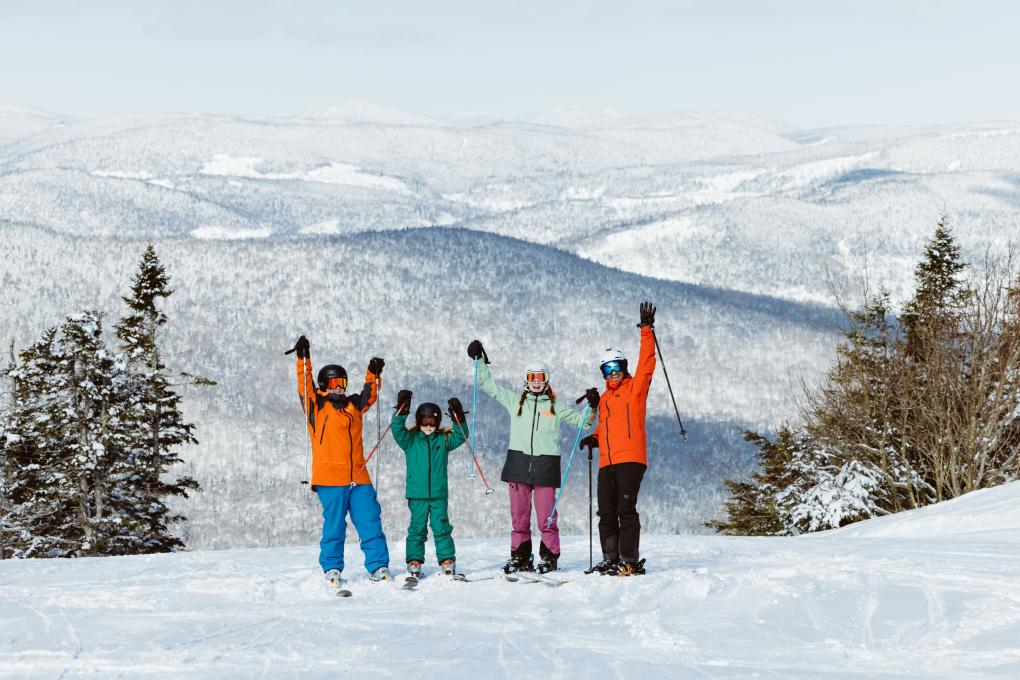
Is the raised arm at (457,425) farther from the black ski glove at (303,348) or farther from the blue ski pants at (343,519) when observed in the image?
the black ski glove at (303,348)

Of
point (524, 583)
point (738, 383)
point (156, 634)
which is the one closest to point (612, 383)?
point (524, 583)

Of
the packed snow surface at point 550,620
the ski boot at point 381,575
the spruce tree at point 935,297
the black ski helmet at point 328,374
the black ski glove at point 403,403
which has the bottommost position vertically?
the packed snow surface at point 550,620

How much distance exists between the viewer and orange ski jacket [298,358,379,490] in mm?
8008

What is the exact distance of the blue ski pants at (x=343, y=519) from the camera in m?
8.06

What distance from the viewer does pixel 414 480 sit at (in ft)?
27.5

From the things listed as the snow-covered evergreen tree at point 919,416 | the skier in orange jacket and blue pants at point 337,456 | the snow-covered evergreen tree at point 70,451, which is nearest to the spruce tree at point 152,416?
the snow-covered evergreen tree at point 70,451

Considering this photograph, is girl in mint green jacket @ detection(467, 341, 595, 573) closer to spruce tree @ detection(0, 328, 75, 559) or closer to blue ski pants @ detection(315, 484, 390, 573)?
blue ski pants @ detection(315, 484, 390, 573)

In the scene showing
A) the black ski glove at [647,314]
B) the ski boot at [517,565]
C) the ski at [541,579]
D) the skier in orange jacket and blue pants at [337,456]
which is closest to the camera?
the black ski glove at [647,314]

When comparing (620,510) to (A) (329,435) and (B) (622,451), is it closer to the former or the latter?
(B) (622,451)

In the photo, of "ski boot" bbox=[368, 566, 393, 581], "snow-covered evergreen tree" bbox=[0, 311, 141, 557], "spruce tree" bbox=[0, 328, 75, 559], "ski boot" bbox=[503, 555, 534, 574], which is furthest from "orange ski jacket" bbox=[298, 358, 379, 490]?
"spruce tree" bbox=[0, 328, 75, 559]

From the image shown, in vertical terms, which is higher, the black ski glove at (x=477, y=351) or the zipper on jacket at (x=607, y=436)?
the black ski glove at (x=477, y=351)

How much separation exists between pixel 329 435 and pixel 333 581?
1.12 m

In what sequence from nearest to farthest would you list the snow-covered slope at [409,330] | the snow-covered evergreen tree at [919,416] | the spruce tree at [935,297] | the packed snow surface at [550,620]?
1. the packed snow surface at [550,620]
2. the snow-covered evergreen tree at [919,416]
3. the spruce tree at [935,297]
4. the snow-covered slope at [409,330]

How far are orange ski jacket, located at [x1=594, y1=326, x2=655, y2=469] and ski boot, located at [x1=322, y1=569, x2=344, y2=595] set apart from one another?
7.23 feet
